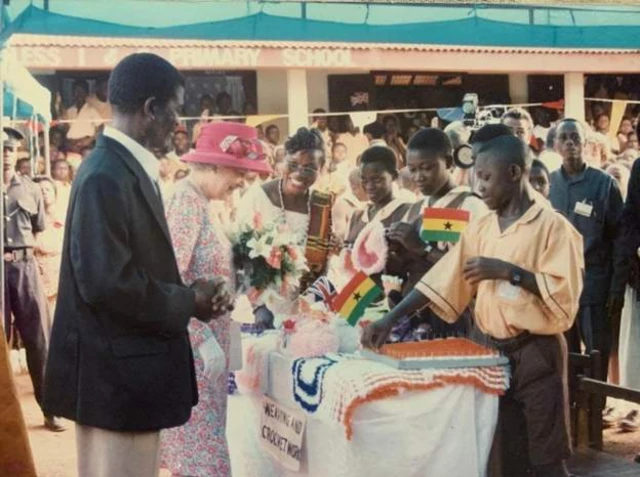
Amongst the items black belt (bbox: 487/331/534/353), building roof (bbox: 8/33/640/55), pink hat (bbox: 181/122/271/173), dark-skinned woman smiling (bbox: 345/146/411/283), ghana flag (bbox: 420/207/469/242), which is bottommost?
black belt (bbox: 487/331/534/353)

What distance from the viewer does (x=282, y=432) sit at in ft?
18.5

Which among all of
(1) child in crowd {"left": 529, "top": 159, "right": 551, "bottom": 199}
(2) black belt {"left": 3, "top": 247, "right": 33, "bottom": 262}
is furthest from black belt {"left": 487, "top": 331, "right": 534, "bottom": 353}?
(2) black belt {"left": 3, "top": 247, "right": 33, "bottom": 262}

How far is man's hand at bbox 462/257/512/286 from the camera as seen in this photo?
4758 mm

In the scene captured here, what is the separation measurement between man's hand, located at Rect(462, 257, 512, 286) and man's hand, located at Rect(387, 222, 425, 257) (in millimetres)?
891

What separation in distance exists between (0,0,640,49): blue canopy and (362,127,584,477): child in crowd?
20.6ft

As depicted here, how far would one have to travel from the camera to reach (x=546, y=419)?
4805 millimetres

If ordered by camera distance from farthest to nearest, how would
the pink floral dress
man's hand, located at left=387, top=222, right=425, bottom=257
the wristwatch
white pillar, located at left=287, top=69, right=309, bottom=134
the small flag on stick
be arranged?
1. white pillar, located at left=287, top=69, right=309, bottom=134
2. the small flag on stick
3. man's hand, located at left=387, top=222, right=425, bottom=257
4. the pink floral dress
5. the wristwatch

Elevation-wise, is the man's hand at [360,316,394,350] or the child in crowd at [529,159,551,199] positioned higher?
the child in crowd at [529,159,551,199]

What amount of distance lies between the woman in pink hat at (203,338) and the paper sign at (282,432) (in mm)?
332

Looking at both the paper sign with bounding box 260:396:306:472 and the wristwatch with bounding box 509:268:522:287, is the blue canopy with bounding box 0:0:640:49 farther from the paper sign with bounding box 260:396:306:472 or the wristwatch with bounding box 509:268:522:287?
the wristwatch with bounding box 509:268:522:287

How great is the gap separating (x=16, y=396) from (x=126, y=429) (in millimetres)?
1538

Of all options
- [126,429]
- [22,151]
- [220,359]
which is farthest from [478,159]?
[22,151]

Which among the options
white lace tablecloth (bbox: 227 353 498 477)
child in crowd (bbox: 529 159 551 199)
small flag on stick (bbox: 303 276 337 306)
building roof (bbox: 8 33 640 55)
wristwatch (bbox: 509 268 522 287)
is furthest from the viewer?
building roof (bbox: 8 33 640 55)

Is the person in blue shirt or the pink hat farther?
the person in blue shirt
